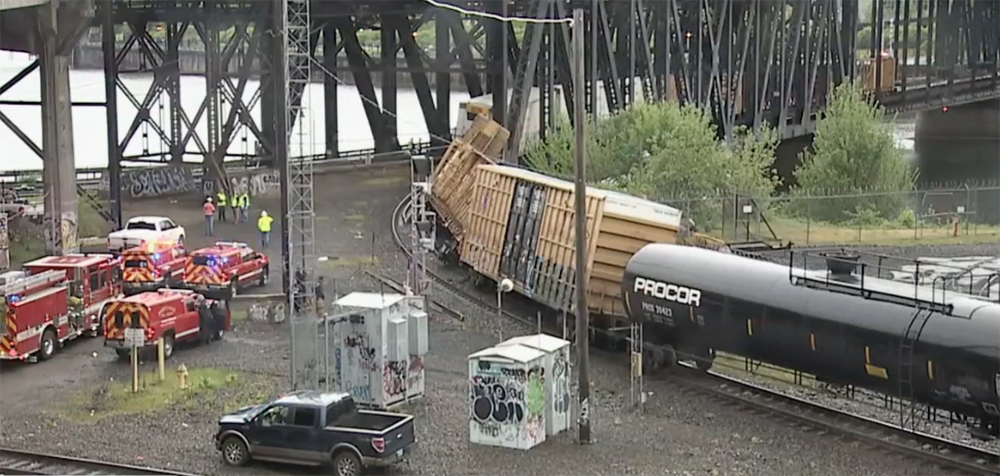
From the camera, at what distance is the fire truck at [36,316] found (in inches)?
931

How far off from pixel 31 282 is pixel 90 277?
284 cm

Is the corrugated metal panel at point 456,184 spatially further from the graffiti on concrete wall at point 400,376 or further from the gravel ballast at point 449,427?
the graffiti on concrete wall at point 400,376

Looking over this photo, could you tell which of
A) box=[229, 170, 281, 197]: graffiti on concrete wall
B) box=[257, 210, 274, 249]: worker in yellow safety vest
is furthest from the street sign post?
box=[229, 170, 281, 197]: graffiti on concrete wall

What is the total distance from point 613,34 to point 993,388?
4229 cm

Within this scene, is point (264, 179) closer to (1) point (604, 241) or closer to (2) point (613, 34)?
(2) point (613, 34)

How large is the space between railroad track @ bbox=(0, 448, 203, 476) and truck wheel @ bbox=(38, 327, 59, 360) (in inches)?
246

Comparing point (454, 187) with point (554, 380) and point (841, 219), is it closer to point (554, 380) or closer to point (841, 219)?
point (841, 219)

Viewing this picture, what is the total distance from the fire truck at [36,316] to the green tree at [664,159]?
61.6 feet

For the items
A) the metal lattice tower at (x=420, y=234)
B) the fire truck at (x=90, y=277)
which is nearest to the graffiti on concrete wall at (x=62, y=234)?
the fire truck at (x=90, y=277)

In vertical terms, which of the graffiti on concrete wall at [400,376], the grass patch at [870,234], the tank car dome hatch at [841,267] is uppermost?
the tank car dome hatch at [841,267]

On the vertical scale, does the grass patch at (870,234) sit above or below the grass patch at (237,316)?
above

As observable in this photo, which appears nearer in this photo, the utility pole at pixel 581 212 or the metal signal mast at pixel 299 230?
the utility pole at pixel 581 212

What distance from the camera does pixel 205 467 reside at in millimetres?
17703

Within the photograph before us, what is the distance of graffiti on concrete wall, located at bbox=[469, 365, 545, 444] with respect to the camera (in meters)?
18.3
